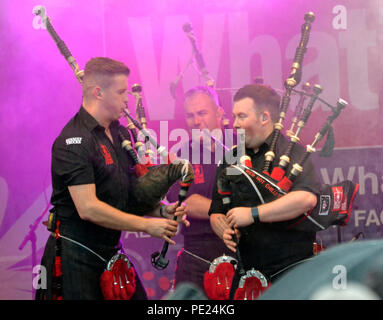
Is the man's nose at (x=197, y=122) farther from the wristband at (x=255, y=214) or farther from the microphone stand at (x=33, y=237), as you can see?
the microphone stand at (x=33, y=237)

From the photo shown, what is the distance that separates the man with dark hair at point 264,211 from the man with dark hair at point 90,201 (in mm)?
323

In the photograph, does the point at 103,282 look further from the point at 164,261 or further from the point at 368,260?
the point at 368,260

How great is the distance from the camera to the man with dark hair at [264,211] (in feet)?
9.29

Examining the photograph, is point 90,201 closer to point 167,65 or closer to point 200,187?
point 200,187

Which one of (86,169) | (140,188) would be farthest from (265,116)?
(86,169)

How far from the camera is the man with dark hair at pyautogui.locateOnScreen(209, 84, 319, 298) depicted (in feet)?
9.29

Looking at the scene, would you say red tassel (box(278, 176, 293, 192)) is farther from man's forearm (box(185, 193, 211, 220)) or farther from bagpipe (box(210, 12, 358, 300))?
man's forearm (box(185, 193, 211, 220))

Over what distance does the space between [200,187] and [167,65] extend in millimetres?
1096

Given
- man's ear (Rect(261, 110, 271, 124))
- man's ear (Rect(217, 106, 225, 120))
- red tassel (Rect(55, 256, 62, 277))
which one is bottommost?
red tassel (Rect(55, 256, 62, 277))

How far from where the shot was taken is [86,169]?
2744 millimetres

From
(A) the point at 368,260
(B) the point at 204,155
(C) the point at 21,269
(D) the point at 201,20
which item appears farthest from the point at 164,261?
(A) the point at 368,260

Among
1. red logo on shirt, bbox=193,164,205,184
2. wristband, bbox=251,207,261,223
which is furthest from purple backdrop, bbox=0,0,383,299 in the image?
wristband, bbox=251,207,261,223

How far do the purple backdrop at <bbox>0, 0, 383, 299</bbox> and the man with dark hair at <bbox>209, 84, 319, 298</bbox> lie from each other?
0.93m

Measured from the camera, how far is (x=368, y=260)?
2.68 feet
